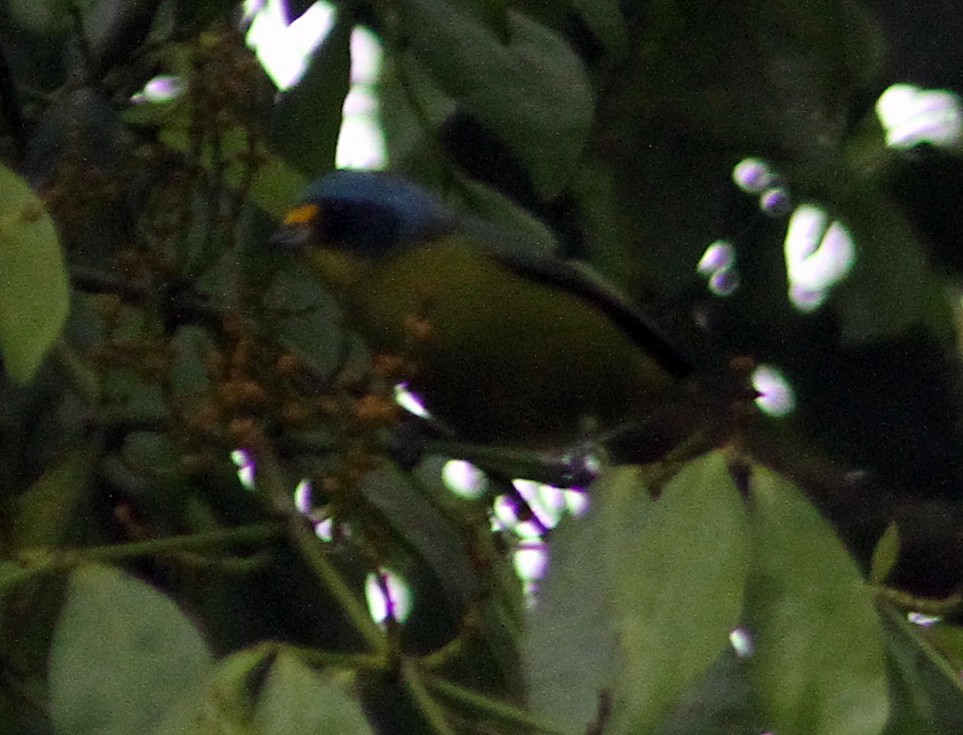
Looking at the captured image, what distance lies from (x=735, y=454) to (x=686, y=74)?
1226mm

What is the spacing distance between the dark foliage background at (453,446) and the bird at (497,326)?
0.40 ft

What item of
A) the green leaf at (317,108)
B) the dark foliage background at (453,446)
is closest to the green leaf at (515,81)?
the dark foliage background at (453,446)

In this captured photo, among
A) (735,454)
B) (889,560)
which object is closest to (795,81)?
(889,560)

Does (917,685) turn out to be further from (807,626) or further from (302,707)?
(302,707)

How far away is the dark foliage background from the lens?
1.22 metres

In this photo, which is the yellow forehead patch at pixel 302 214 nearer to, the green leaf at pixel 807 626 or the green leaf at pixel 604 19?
the green leaf at pixel 604 19

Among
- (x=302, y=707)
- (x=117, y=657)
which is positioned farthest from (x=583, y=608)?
(x=117, y=657)

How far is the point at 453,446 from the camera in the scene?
178cm

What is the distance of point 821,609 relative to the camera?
1.27 metres

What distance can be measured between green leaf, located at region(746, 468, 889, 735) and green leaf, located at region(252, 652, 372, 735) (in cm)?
32

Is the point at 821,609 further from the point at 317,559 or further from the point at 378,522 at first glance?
the point at 378,522

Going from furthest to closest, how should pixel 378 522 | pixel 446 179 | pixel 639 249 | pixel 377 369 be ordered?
pixel 639 249 < pixel 446 179 < pixel 378 522 < pixel 377 369

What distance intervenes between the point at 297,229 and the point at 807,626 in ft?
3.66

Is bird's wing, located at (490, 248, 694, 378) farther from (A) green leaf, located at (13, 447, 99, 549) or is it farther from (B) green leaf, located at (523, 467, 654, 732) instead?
(B) green leaf, located at (523, 467, 654, 732)
